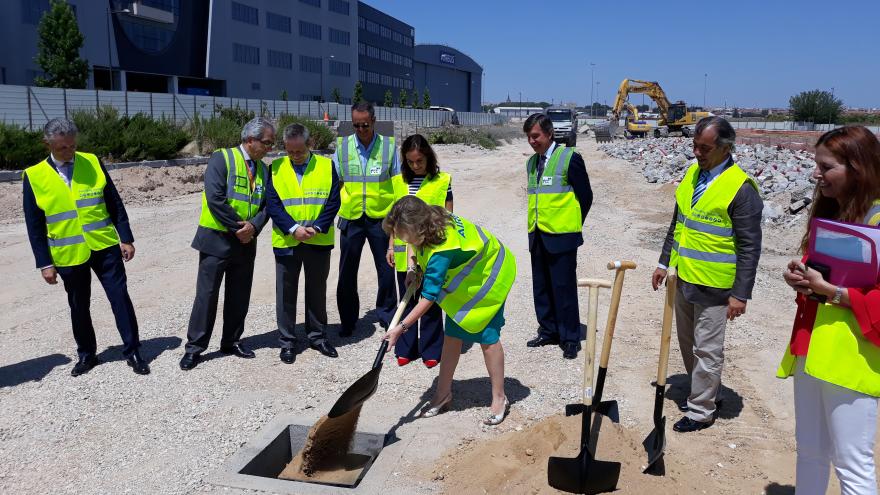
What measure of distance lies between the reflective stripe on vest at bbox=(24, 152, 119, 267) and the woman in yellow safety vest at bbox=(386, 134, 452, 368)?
2225 mm

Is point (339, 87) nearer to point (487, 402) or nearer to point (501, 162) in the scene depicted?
point (501, 162)

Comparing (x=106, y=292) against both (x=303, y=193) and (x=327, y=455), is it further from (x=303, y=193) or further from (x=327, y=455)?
(x=327, y=455)

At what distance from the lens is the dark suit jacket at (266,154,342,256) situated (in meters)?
5.45

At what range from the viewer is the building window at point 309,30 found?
196ft

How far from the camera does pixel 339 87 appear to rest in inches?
2584

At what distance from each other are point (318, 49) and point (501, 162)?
39913 mm

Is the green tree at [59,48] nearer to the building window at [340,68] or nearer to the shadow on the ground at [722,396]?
the building window at [340,68]

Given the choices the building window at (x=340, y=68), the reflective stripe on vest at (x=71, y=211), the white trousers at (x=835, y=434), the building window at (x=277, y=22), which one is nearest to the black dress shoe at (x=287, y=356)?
the reflective stripe on vest at (x=71, y=211)

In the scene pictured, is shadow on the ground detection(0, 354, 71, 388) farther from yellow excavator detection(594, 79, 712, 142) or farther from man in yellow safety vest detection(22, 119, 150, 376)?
yellow excavator detection(594, 79, 712, 142)

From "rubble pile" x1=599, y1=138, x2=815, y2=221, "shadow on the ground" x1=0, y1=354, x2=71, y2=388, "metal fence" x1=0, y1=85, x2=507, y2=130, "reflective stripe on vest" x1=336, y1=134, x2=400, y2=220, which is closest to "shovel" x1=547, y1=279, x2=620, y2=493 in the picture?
"reflective stripe on vest" x1=336, y1=134, x2=400, y2=220

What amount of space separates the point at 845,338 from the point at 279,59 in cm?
5870

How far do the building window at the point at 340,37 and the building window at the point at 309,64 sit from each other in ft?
10.4

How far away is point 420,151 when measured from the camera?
5.25m

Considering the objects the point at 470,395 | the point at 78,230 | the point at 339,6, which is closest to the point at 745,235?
the point at 470,395
